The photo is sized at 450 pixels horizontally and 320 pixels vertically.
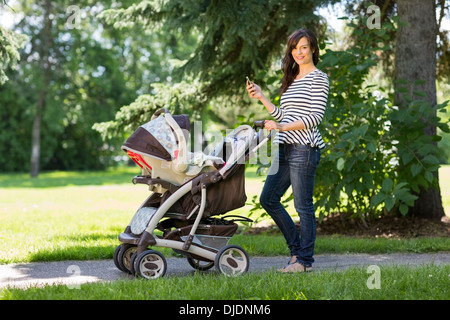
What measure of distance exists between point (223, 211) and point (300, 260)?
0.79 meters

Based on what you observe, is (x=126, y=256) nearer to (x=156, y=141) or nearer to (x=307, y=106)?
(x=156, y=141)

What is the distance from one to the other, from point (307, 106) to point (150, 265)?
1.85 meters

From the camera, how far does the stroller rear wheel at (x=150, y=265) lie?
15.1ft

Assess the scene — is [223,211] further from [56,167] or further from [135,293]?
[56,167]

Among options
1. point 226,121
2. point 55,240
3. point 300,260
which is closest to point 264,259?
point 300,260

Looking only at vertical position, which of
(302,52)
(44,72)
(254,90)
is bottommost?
(254,90)

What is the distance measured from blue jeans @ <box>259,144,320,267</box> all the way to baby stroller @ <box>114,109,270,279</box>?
0.27 m

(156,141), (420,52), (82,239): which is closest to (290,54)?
(156,141)

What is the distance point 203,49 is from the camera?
8.43m

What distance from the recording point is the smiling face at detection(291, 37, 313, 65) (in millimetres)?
4793

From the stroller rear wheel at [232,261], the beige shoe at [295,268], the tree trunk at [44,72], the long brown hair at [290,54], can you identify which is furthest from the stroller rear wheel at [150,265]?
the tree trunk at [44,72]

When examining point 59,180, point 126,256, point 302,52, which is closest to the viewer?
point 302,52

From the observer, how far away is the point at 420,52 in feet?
25.5

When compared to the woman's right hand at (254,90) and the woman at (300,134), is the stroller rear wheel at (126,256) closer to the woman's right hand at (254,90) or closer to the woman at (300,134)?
the woman at (300,134)
